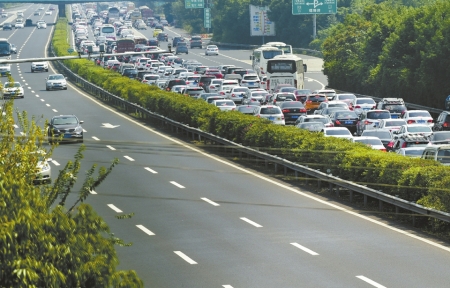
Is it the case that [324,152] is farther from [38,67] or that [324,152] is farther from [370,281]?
[38,67]

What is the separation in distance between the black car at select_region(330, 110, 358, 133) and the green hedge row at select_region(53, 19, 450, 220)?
6307 millimetres

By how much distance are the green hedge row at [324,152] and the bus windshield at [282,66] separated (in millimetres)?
20688

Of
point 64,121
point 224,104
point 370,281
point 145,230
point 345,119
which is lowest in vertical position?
point 224,104

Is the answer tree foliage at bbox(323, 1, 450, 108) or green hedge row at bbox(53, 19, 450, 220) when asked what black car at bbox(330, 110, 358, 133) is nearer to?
green hedge row at bbox(53, 19, 450, 220)

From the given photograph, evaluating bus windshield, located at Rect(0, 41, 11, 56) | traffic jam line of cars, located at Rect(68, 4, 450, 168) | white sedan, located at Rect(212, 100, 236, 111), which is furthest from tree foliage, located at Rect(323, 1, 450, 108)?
bus windshield, located at Rect(0, 41, 11, 56)

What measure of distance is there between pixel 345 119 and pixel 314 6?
50.2 meters

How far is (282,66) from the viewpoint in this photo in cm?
7988

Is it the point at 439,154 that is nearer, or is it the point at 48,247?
the point at 48,247

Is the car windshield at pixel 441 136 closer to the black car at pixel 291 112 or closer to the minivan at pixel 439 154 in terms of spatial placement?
the minivan at pixel 439 154

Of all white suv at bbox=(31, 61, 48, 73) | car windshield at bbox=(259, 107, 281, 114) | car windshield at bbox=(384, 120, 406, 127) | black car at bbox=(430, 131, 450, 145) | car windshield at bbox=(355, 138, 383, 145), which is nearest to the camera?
black car at bbox=(430, 131, 450, 145)

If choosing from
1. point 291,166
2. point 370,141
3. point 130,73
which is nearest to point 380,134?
point 370,141

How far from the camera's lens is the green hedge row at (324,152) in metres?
28.7

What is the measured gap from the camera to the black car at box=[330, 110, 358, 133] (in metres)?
53.8

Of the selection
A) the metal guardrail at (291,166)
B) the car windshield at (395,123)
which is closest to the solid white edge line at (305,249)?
the metal guardrail at (291,166)
